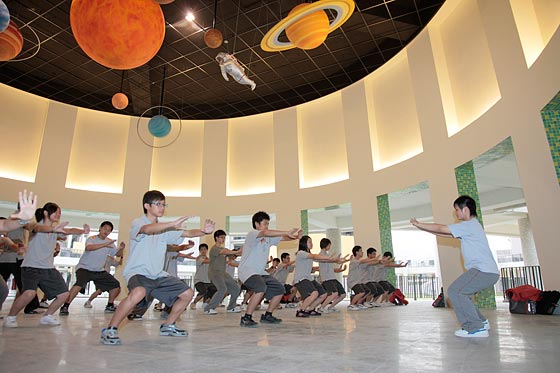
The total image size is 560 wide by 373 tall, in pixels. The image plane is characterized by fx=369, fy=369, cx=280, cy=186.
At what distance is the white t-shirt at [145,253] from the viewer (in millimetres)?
3561

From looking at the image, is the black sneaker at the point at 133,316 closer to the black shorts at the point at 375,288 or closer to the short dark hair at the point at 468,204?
the short dark hair at the point at 468,204

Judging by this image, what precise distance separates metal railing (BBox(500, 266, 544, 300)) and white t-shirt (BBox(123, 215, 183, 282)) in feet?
39.8

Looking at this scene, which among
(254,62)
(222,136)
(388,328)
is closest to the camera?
(388,328)

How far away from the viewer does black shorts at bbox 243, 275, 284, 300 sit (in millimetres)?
4863

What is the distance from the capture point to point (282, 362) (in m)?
2.50

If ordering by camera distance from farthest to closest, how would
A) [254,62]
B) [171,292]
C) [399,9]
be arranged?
[254,62]
[399,9]
[171,292]

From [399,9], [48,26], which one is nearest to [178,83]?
[48,26]

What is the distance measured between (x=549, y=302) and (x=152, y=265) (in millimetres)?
5805

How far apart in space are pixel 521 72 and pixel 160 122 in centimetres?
760

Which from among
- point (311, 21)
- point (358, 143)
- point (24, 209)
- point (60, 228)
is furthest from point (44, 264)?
point (358, 143)

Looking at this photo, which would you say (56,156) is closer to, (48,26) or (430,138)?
(48,26)

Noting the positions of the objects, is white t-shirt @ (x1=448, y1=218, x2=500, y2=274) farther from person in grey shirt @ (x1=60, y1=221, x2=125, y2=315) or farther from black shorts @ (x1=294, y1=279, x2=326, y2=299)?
person in grey shirt @ (x1=60, y1=221, x2=125, y2=315)

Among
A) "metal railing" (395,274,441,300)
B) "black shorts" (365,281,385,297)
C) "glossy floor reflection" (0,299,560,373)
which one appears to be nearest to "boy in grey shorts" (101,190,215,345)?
"glossy floor reflection" (0,299,560,373)

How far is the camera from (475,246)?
3.94 m
